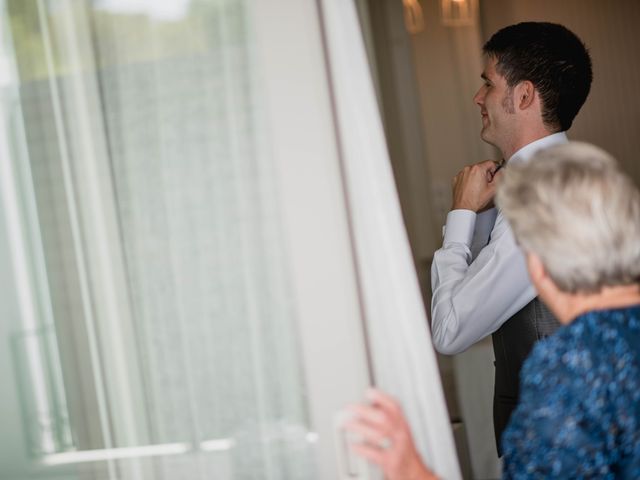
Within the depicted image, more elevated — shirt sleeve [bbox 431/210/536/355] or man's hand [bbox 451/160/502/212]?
man's hand [bbox 451/160/502/212]

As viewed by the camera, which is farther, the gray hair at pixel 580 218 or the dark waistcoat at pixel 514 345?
the dark waistcoat at pixel 514 345

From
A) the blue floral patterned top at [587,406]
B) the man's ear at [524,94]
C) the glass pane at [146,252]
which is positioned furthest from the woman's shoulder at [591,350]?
the man's ear at [524,94]

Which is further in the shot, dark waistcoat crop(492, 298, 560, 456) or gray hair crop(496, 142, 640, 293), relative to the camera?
dark waistcoat crop(492, 298, 560, 456)

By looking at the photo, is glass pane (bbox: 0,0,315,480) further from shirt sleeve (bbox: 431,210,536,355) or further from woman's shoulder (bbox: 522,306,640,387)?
shirt sleeve (bbox: 431,210,536,355)

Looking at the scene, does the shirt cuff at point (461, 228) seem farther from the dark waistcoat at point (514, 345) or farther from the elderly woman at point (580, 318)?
the elderly woman at point (580, 318)

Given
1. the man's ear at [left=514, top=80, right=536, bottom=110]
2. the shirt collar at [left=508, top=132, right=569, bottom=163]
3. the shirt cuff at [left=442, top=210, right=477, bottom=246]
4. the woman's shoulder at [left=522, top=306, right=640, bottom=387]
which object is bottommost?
the woman's shoulder at [left=522, top=306, right=640, bottom=387]

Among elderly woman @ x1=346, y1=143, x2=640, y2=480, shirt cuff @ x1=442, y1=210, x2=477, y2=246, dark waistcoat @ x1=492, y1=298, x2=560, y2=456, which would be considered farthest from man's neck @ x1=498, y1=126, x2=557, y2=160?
elderly woman @ x1=346, y1=143, x2=640, y2=480

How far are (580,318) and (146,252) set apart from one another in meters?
0.78

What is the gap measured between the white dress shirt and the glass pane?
630 millimetres

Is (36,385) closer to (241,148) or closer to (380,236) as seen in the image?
(241,148)

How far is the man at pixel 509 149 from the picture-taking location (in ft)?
6.62

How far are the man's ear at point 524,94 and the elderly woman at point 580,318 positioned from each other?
3.21ft

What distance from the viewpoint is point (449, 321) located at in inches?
77.9

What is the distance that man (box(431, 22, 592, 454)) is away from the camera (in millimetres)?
2018
